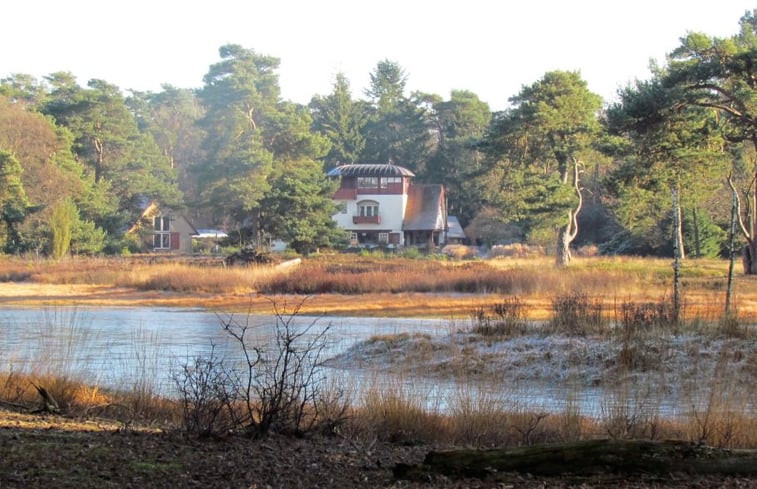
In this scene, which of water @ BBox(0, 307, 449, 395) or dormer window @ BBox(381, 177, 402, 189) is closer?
water @ BBox(0, 307, 449, 395)

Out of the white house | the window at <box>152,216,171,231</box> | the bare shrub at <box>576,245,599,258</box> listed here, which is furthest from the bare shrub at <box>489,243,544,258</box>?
the window at <box>152,216,171,231</box>

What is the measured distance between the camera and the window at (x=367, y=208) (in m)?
87.9

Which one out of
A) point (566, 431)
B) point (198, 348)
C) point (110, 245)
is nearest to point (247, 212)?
point (110, 245)

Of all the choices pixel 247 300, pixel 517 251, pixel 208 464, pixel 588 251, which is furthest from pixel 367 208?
pixel 208 464

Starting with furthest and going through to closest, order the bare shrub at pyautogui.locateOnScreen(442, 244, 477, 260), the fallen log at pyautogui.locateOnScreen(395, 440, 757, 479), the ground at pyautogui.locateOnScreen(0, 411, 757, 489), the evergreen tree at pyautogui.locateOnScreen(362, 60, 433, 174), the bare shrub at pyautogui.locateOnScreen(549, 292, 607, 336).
Result: the evergreen tree at pyautogui.locateOnScreen(362, 60, 433, 174) → the bare shrub at pyautogui.locateOnScreen(442, 244, 477, 260) → the bare shrub at pyautogui.locateOnScreen(549, 292, 607, 336) → the fallen log at pyautogui.locateOnScreen(395, 440, 757, 479) → the ground at pyautogui.locateOnScreen(0, 411, 757, 489)

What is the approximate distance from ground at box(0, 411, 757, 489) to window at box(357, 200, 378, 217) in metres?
80.6

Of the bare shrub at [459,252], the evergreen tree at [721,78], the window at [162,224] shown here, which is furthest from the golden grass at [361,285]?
the window at [162,224]

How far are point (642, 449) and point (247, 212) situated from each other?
69921mm

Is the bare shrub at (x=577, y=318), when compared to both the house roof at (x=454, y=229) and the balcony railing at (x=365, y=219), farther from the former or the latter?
the house roof at (x=454, y=229)

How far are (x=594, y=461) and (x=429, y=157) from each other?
93.5 metres

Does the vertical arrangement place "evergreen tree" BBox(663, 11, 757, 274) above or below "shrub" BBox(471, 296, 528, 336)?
above

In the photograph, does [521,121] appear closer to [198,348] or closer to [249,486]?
[198,348]

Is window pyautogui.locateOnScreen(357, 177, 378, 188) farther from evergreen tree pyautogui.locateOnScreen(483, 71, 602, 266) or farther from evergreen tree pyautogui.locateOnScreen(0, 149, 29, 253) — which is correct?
evergreen tree pyautogui.locateOnScreen(483, 71, 602, 266)

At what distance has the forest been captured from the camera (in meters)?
30.2
